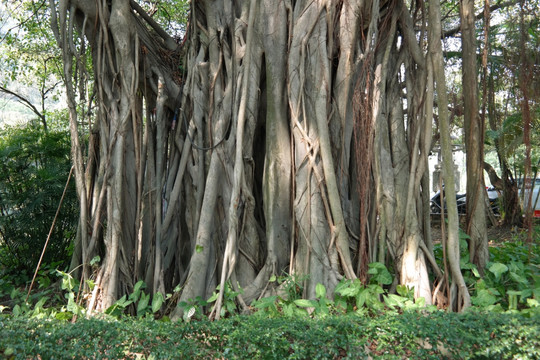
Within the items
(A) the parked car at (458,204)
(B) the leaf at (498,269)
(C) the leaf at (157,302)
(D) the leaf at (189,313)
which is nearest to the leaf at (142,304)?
(C) the leaf at (157,302)

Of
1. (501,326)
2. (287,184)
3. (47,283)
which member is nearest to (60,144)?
(47,283)

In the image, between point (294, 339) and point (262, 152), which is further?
point (262, 152)

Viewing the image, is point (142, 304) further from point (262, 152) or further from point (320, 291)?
point (262, 152)

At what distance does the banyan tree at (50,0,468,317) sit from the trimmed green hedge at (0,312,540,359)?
981 mm

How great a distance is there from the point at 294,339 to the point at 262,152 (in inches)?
95.6

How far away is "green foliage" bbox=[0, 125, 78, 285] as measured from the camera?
5746mm

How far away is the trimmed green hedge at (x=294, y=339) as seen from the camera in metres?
2.70

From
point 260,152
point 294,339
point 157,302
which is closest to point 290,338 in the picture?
point 294,339

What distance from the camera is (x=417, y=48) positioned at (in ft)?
14.6

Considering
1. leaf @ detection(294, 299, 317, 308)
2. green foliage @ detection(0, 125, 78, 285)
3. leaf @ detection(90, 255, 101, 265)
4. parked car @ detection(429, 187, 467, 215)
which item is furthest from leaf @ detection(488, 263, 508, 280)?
parked car @ detection(429, 187, 467, 215)

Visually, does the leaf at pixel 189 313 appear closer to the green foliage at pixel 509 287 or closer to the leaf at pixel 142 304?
the leaf at pixel 142 304

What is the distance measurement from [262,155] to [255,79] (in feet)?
2.53

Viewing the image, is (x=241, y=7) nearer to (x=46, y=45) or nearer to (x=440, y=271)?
(x=440, y=271)

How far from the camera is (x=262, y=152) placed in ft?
16.0
